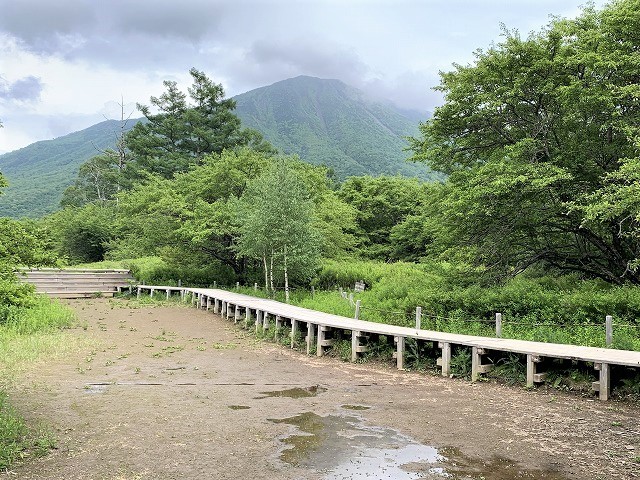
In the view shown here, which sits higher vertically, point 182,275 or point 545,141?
point 545,141

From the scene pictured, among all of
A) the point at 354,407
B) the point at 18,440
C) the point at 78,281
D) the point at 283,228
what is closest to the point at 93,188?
the point at 78,281

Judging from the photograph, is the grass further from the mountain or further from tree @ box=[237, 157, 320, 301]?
the mountain

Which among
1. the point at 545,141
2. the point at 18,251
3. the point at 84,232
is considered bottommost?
the point at 18,251

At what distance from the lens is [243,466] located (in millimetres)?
6359

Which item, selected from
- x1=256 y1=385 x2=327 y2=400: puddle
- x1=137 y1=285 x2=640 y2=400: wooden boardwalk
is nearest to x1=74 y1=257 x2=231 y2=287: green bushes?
x1=137 y1=285 x2=640 y2=400: wooden boardwalk

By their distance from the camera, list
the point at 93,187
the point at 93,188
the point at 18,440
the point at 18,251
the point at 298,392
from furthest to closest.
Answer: the point at 93,187 < the point at 93,188 < the point at 18,251 < the point at 298,392 < the point at 18,440

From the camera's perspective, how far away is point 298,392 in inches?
412

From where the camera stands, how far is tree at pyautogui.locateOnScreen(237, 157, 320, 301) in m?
24.5

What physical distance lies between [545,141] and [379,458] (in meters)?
12.5

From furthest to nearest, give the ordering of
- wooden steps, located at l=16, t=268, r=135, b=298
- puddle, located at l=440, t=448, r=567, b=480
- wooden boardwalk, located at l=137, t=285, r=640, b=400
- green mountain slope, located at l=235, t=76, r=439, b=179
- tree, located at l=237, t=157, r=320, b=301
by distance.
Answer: green mountain slope, located at l=235, t=76, r=439, b=179 → wooden steps, located at l=16, t=268, r=135, b=298 → tree, located at l=237, t=157, r=320, b=301 → wooden boardwalk, located at l=137, t=285, r=640, b=400 → puddle, located at l=440, t=448, r=567, b=480

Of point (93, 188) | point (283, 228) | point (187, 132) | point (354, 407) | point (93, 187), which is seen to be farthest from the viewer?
point (93, 187)

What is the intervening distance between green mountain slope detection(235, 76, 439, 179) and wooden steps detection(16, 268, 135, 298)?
61318mm

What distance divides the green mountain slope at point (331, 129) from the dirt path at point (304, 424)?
81.7m

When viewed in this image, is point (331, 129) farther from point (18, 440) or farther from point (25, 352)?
point (18, 440)
